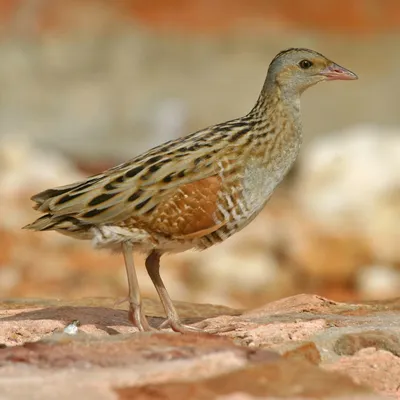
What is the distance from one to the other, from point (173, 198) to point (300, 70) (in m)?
1.58

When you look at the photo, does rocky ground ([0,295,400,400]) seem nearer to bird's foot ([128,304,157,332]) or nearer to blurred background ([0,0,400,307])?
bird's foot ([128,304,157,332])

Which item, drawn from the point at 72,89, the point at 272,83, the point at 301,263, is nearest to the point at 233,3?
the point at 72,89

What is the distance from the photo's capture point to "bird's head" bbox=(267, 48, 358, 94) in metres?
8.56

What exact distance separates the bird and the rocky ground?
0.69 meters

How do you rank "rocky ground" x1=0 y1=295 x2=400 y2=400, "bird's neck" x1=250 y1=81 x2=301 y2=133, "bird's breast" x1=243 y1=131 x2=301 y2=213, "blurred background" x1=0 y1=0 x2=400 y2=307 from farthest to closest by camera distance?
"blurred background" x1=0 y1=0 x2=400 y2=307
"bird's neck" x1=250 y1=81 x2=301 y2=133
"bird's breast" x1=243 y1=131 x2=301 y2=213
"rocky ground" x1=0 y1=295 x2=400 y2=400

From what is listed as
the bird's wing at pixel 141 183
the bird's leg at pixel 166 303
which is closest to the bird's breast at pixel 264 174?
the bird's wing at pixel 141 183

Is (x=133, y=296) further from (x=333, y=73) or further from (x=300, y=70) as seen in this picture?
(x=333, y=73)

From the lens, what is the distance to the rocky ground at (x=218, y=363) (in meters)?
5.34

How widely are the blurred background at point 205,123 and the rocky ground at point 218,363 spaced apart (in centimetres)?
285

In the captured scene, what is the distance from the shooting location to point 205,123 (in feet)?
98.2

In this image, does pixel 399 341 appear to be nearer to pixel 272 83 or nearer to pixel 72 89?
pixel 272 83

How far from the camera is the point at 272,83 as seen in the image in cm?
857

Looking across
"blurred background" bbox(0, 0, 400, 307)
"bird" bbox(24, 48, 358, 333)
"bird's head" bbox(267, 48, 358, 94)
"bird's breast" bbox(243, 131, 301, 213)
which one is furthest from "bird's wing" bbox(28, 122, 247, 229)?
"blurred background" bbox(0, 0, 400, 307)

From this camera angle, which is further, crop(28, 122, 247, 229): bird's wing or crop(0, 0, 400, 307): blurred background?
crop(0, 0, 400, 307): blurred background
